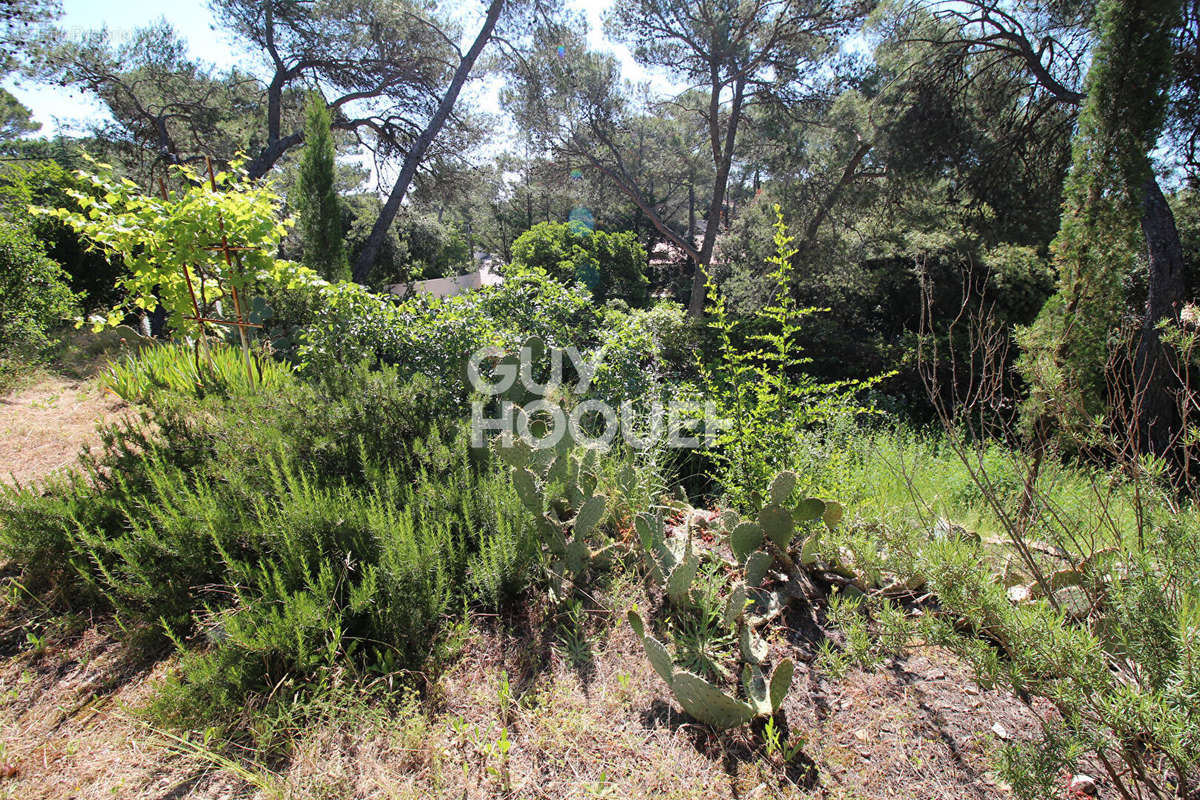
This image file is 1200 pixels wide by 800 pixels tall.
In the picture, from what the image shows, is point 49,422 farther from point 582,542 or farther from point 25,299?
point 582,542

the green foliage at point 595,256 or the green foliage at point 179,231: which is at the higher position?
the green foliage at point 595,256

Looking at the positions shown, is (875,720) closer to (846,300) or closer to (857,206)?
(846,300)

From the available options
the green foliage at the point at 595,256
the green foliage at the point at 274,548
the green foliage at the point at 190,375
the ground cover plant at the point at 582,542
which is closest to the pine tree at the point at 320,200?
the ground cover plant at the point at 582,542

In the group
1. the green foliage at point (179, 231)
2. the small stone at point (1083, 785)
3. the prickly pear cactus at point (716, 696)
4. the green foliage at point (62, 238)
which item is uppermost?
the green foliage at point (62, 238)

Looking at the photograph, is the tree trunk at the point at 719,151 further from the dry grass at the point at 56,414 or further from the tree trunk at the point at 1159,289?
the dry grass at the point at 56,414

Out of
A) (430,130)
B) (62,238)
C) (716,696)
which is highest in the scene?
(430,130)

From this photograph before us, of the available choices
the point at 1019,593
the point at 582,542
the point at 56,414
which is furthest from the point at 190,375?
the point at 1019,593

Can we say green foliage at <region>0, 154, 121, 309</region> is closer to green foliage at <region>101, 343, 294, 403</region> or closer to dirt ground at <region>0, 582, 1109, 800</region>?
green foliage at <region>101, 343, 294, 403</region>

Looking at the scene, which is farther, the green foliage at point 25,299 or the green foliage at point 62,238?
the green foliage at point 62,238

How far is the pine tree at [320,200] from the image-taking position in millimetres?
8594

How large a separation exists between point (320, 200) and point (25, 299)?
4.12 metres

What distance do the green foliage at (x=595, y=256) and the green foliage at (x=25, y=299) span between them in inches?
331

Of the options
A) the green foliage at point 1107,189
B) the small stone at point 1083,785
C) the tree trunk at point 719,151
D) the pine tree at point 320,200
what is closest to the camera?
the small stone at point 1083,785

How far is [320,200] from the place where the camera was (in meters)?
8.84
